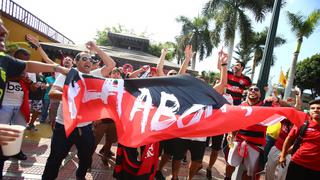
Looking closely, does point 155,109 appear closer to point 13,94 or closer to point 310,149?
point 310,149

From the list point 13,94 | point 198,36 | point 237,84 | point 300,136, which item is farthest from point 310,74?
point 13,94

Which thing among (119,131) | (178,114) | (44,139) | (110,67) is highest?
(110,67)

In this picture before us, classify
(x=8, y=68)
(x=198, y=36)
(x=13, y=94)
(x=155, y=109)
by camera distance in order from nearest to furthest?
(x=8, y=68), (x=155, y=109), (x=13, y=94), (x=198, y=36)

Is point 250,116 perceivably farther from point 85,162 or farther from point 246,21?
point 246,21

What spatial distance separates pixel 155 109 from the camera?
352 cm

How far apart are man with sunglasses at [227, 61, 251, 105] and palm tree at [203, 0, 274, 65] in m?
19.5

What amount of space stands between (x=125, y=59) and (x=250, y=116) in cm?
1428

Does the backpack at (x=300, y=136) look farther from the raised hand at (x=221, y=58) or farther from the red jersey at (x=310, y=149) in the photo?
the raised hand at (x=221, y=58)

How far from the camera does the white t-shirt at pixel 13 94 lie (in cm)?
517

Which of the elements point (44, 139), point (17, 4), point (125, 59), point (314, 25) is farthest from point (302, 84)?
point (44, 139)

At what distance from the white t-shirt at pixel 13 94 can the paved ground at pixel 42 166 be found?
1.07m

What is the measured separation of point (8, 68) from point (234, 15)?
25.1 meters

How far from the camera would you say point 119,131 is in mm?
3377

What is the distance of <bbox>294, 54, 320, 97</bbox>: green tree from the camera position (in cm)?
3869
